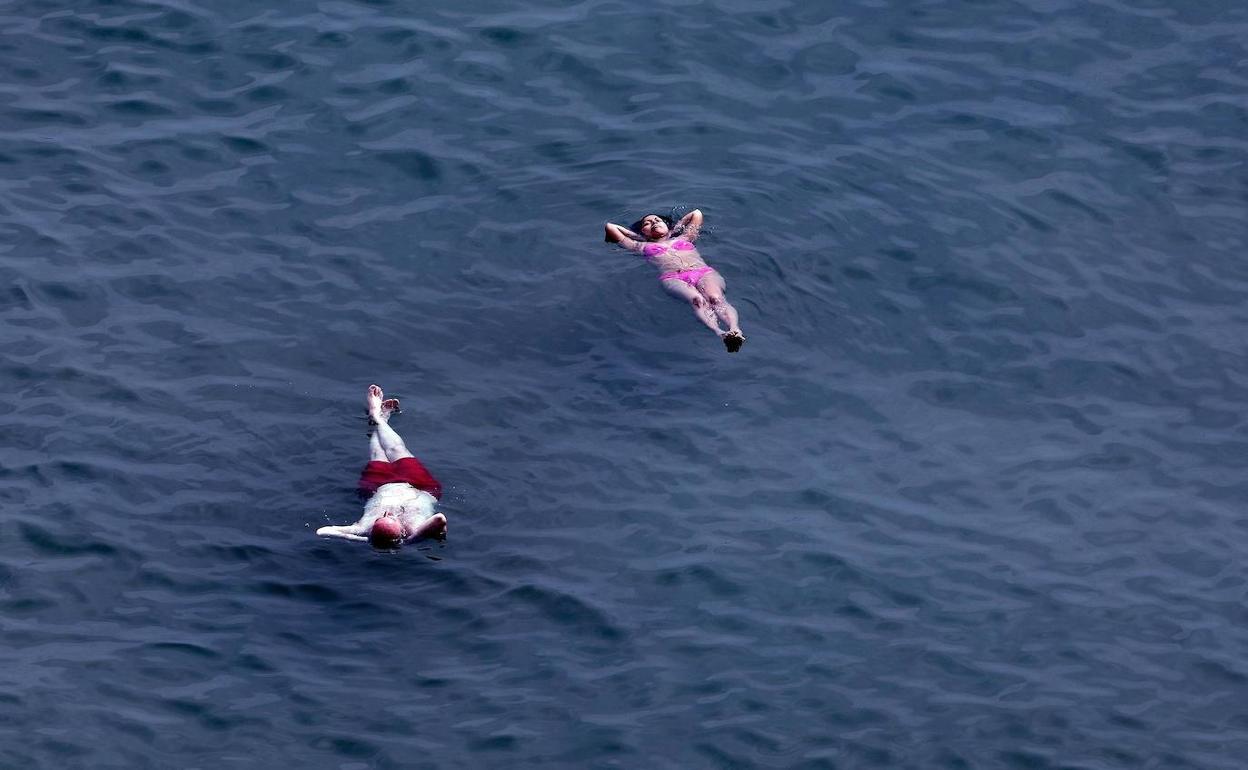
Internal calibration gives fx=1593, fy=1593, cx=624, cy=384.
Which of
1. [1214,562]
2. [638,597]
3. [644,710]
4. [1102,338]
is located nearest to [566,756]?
[644,710]

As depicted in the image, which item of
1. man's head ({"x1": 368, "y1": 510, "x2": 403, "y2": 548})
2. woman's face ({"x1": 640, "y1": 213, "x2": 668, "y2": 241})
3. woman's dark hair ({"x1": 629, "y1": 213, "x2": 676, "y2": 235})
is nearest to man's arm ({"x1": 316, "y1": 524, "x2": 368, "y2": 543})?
man's head ({"x1": 368, "y1": 510, "x2": 403, "y2": 548})

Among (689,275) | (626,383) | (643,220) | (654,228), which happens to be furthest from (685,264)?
(626,383)

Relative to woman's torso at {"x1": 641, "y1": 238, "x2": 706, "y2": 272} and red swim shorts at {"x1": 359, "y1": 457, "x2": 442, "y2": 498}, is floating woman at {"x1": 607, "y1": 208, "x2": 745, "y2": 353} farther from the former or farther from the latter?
red swim shorts at {"x1": 359, "y1": 457, "x2": 442, "y2": 498}

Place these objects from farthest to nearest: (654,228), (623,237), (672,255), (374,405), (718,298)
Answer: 1. (623,237)
2. (654,228)
3. (672,255)
4. (718,298)
5. (374,405)

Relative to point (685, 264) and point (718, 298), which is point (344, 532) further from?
point (685, 264)

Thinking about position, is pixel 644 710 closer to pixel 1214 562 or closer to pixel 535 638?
pixel 535 638

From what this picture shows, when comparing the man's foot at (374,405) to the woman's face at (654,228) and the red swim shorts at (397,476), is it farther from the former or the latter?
the woman's face at (654,228)
